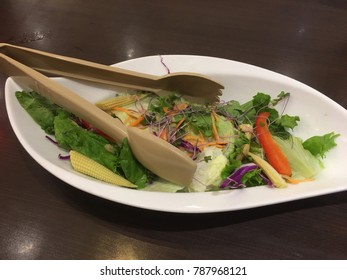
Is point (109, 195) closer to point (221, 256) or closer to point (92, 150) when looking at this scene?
point (92, 150)

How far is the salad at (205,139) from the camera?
3.50 feet

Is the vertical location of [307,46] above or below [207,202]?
above

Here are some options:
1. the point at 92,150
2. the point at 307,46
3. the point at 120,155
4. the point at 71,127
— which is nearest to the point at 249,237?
the point at 120,155

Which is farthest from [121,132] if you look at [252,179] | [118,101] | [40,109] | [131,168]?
[252,179]

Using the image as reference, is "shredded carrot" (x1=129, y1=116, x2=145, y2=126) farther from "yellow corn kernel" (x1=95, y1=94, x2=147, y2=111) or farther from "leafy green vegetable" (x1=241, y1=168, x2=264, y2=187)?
"leafy green vegetable" (x1=241, y1=168, x2=264, y2=187)

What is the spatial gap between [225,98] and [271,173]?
0.42m

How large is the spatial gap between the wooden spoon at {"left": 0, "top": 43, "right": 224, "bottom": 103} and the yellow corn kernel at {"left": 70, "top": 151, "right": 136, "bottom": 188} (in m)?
0.35

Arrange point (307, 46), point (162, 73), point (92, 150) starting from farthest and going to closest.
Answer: point (307, 46) → point (162, 73) → point (92, 150)

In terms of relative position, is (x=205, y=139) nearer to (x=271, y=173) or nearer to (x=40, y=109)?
(x=271, y=173)

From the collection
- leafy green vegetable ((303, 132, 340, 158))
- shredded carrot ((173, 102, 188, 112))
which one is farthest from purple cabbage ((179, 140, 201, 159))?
leafy green vegetable ((303, 132, 340, 158))

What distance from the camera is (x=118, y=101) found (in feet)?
4.09

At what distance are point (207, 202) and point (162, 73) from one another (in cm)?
60

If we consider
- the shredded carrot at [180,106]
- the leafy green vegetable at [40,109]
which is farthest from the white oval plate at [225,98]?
the shredded carrot at [180,106]

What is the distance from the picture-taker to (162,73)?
1312mm
